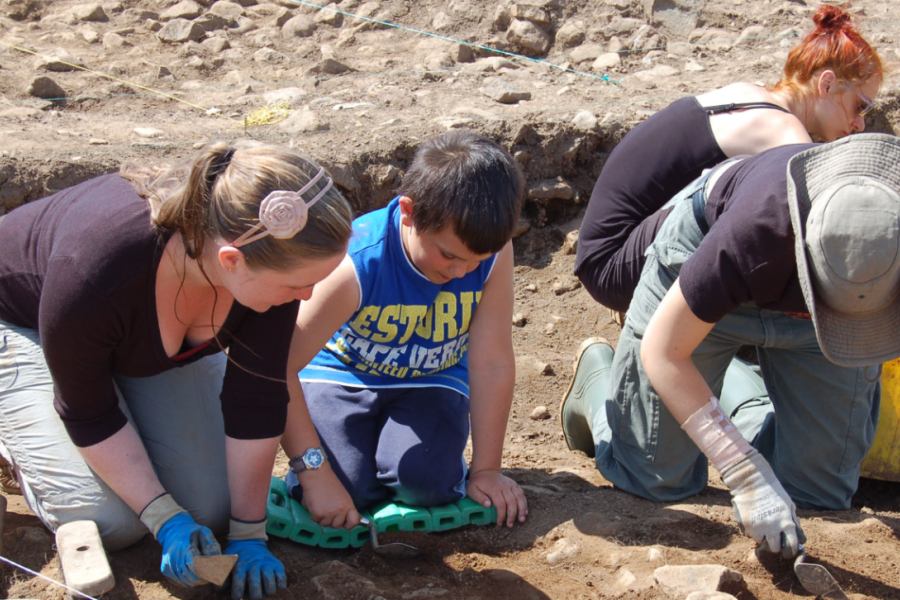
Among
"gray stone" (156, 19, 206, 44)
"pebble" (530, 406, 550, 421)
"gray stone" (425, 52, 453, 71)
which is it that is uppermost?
"gray stone" (156, 19, 206, 44)

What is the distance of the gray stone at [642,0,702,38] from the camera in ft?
18.7

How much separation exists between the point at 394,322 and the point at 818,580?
1227 millimetres

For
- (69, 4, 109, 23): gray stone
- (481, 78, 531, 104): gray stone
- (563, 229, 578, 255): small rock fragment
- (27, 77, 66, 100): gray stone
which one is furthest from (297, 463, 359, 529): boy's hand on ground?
(69, 4, 109, 23): gray stone

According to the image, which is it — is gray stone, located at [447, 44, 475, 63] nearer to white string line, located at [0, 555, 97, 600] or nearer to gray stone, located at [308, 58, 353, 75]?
gray stone, located at [308, 58, 353, 75]

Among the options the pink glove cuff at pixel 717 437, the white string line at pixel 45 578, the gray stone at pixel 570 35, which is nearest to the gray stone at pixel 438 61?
the gray stone at pixel 570 35

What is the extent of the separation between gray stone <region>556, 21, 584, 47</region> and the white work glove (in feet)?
13.4

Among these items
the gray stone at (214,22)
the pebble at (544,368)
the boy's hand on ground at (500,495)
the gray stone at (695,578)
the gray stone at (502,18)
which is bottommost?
the pebble at (544,368)

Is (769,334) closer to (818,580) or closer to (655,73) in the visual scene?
(818,580)

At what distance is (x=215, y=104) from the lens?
466 cm

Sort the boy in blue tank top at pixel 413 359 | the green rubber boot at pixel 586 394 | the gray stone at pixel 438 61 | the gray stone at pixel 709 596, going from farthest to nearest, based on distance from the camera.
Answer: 1. the gray stone at pixel 438 61
2. the green rubber boot at pixel 586 394
3. the boy in blue tank top at pixel 413 359
4. the gray stone at pixel 709 596

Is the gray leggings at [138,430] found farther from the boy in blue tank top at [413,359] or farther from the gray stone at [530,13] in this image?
the gray stone at [530,13]

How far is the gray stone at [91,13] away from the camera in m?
5.70

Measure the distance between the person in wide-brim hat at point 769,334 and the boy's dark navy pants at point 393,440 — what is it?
511mm

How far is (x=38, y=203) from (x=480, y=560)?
4.66 ft
